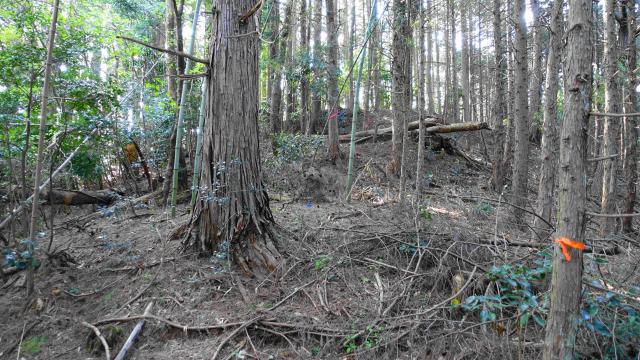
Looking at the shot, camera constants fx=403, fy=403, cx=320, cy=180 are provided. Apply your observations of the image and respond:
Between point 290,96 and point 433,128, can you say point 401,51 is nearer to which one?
point 433,128

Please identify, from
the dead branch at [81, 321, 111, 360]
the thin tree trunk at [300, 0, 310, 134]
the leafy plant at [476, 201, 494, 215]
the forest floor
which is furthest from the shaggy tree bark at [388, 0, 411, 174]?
the dead branch at [81, 321, 111, 360]

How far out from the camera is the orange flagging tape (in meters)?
2.16

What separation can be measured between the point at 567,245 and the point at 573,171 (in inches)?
15.9

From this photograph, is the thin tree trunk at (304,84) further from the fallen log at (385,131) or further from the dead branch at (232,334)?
the dead branch at (232,334)

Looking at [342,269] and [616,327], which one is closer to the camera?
[616,327]

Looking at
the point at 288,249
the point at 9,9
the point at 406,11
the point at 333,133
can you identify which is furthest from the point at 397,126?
the point at 9,9

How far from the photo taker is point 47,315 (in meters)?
3.89

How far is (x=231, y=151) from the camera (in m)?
4.57

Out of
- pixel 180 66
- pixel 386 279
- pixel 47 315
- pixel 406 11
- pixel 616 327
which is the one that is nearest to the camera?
pixel 616 327

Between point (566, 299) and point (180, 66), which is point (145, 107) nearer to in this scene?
point (180, 66)

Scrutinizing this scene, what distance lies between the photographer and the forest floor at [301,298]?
3.32 metres

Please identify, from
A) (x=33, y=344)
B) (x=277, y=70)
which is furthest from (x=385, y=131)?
(x=33, y=344)

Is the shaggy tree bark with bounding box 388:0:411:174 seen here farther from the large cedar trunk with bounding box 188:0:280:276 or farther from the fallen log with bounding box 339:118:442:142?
the large cedar trunk with bounding box 188:0:280:276

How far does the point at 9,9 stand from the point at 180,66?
12.2 ft
